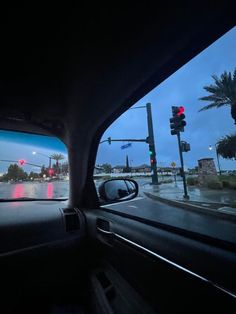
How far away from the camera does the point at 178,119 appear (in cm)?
927

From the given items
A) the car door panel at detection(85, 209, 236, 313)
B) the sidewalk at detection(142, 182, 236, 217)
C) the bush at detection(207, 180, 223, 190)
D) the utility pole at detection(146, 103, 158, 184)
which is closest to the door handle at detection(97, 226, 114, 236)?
the car door panel at detection(85, 209, 236, 313)

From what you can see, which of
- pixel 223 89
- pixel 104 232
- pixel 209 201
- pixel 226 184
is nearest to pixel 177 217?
pixel 104 232

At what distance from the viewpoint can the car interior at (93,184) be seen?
130 centimetres

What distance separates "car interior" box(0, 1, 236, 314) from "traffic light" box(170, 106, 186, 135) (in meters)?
6.67

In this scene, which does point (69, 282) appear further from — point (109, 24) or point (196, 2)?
point (196, 2)

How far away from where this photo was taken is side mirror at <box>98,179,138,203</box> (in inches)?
119

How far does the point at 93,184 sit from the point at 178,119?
284 inches

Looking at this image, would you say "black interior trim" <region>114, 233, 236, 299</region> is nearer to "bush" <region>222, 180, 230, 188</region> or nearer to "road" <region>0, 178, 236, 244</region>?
"road" <region>0, 178, 236, 244</region>

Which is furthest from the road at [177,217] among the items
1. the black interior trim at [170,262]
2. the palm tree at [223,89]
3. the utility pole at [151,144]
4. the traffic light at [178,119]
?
the utility pole at [151,144]

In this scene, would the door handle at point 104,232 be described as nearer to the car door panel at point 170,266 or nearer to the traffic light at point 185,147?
the car door panel at point 170,266

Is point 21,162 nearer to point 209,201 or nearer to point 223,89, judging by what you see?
point 209,201

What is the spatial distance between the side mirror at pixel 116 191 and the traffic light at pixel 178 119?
6662mm

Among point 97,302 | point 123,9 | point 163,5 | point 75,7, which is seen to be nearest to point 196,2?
point 163,5

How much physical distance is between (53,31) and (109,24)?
0.57 metres
